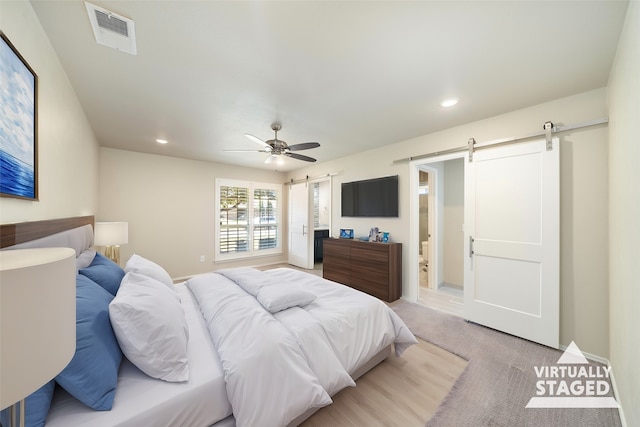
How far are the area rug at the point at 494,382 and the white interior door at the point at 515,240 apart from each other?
0.25 m

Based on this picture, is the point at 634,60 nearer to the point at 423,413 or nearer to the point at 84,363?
the point at 423,413

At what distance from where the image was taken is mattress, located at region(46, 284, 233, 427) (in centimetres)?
95

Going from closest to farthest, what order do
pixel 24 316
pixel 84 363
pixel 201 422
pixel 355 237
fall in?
1. pixel 24 316
2. pixel 84 363
3. pixel 201 422
4. pixel 355 237

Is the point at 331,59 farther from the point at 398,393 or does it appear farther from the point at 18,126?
the point at 398,393

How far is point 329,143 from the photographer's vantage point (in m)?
3.82

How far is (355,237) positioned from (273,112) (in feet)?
8.94

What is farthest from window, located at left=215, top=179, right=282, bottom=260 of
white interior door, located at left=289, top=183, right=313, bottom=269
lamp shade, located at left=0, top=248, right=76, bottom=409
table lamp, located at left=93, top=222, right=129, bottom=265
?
lamp shade, located at left=0, top=248, right=76, bottom=409

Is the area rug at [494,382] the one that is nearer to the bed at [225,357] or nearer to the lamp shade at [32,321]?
the bed at [225,357]

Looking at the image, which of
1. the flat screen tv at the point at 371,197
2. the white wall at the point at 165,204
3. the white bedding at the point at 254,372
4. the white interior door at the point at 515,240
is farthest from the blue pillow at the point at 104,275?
the white interior door at the point at 515,240

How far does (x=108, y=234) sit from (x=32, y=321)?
360cm

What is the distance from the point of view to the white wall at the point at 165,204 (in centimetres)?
410

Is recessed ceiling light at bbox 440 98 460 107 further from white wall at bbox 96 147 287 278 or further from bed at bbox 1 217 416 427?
white wall at bbox 96 147 287 278

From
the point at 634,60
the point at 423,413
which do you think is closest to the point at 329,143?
the point at 634,60

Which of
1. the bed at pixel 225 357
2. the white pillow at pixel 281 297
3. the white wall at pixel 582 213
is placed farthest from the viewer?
the white wall at pixel 582 213
